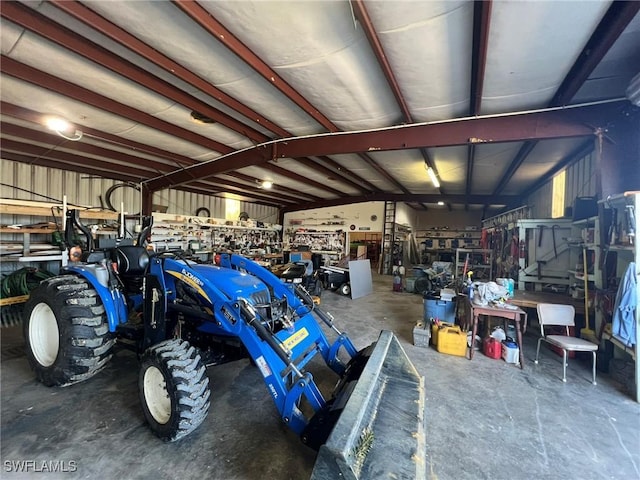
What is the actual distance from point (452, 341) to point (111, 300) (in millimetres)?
3840

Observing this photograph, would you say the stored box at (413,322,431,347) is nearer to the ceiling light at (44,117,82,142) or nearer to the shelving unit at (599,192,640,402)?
the shelving unit at (599,192,640,402)

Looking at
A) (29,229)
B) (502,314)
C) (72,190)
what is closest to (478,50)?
(502,314)

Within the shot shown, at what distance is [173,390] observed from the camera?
1.84 meters

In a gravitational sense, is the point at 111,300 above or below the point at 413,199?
below

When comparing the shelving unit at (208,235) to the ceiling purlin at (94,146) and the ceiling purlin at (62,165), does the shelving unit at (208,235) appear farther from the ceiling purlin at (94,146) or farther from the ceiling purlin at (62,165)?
A: the ceiling purlin at (62,165)

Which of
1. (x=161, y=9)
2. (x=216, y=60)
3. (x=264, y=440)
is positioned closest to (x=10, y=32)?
(x=161, y=9)

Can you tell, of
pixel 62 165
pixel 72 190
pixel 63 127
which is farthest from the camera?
pixel 72 190

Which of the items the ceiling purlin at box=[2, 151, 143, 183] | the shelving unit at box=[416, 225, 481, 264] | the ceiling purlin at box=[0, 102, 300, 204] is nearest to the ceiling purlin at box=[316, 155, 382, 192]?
the ceiling purlin at box=[0, 102, 300, 204]

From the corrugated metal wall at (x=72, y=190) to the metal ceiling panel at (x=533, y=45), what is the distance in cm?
857

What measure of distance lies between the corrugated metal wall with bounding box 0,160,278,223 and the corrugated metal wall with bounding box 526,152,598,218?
997cm

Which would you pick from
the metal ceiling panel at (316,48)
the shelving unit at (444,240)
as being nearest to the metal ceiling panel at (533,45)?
the metal ceiling panel at (316,48)

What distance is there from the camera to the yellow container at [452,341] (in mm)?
3603

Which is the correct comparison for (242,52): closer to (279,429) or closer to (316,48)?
(316,48)

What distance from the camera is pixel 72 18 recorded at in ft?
7.61
